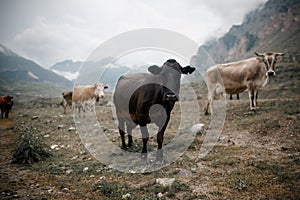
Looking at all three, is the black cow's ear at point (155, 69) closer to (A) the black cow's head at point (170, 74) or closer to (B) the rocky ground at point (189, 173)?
(A) the black cow's head at point (170, 74)

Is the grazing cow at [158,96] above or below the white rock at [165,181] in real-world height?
above

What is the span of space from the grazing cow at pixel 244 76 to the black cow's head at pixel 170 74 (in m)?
8.59

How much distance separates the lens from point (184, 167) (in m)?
7.34

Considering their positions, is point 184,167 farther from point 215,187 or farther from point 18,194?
point 18,194

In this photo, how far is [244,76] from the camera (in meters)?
15.1

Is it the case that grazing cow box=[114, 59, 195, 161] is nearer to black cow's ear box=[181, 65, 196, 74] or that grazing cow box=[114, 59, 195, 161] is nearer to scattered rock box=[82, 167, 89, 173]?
black cow's ear box=[181, 65, 196, 74]

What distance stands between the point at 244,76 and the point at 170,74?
954cm

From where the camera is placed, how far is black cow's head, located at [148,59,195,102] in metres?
7.26

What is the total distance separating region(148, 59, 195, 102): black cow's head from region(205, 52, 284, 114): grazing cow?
8.59 m

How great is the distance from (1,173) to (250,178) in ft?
24.8

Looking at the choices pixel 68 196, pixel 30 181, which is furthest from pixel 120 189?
pixel 30 181

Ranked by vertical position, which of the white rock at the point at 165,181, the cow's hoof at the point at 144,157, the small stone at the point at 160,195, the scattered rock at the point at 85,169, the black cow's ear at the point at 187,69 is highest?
the black cow's ear at the point at 187,69

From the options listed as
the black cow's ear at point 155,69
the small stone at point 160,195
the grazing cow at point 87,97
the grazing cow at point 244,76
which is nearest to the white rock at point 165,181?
the small stone at point 160,195

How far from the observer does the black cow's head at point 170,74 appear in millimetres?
7258
